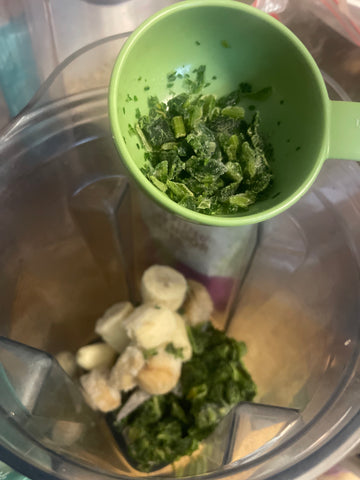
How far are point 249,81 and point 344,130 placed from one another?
161 millimetres

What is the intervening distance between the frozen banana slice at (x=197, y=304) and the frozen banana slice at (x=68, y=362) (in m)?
0.22

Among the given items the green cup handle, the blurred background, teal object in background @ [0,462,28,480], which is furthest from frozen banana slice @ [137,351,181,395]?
the blurred background

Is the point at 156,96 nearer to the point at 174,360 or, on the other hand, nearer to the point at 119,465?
the point at 174,360

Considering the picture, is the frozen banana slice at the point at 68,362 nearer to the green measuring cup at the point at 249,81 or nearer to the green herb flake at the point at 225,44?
the green measuring cup at the point at 249,81

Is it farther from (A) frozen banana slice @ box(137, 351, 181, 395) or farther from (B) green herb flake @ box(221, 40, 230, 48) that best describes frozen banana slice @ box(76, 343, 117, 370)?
(B) green herb flake @ box(221, 40, 230, 48)

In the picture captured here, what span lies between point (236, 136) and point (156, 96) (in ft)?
0.40

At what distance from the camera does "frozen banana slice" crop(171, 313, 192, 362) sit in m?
0.71

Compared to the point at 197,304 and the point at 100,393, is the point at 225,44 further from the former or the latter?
the point at 100,393

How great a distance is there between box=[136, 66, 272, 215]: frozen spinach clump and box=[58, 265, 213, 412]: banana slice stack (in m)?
0.24

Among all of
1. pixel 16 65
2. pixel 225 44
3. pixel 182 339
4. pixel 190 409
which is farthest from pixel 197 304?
pixel 16 65

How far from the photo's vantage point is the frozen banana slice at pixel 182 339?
71cm

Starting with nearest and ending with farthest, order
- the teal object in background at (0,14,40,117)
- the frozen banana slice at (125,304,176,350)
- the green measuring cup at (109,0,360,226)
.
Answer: the green measuring cup at (109,0,360,226) < the frozen banana slice at (125,304,176,350) < the teal object in background at (0,14,40,117)

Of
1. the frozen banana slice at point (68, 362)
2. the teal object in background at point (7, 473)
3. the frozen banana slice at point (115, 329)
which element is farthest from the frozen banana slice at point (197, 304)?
the teal object in background at point (7, 473)

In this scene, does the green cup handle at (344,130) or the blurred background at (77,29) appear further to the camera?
the blurred background at (77,29)
